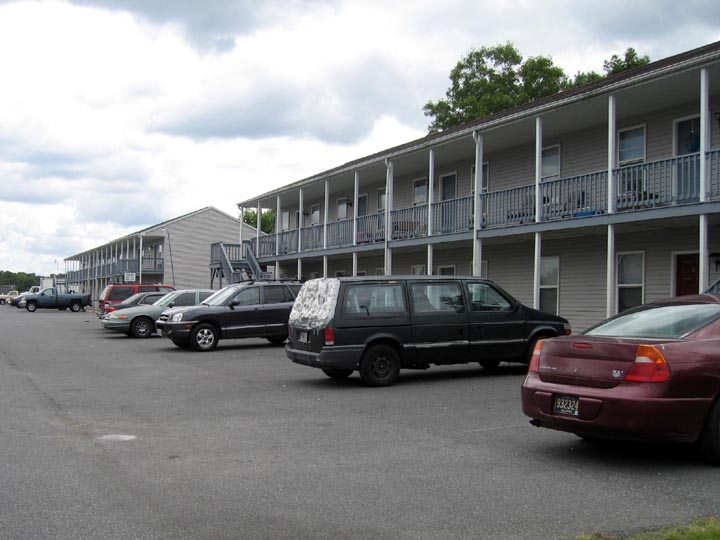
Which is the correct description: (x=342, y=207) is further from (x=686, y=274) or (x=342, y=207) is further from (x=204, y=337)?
(x=686, y=274)

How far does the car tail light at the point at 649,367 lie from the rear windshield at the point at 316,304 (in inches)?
247

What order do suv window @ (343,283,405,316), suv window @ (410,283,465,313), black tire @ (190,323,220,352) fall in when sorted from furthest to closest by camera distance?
black tire @ (190,323,220,352) < suv window @ (410,283,465,313) < suv window @ (343,283,405,316)

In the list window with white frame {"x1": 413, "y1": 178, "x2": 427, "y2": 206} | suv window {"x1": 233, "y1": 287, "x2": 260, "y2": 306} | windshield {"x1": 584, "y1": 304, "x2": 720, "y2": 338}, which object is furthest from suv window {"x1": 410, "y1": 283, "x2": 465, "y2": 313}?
window with white frame {"x1": 413, "y1": 178, "x2": 427, "y2": 206}

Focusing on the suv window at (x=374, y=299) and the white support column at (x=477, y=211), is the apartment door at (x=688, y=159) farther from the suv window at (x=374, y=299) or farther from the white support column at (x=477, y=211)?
the suv window at (x=374, y=299)

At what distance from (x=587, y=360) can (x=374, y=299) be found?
5.89 metres

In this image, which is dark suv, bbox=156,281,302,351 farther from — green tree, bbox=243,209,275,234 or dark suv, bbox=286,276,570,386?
green tree, bbox=243,209,275,234

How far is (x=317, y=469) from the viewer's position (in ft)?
22.0

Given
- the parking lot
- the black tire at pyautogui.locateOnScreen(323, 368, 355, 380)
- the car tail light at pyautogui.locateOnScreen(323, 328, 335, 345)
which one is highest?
the car tail light at pyautogui.locateOnScreen(323, 328, 335, 345)

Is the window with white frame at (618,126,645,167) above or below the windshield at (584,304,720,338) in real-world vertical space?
above

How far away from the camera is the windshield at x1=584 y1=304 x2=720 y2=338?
23.0 feet

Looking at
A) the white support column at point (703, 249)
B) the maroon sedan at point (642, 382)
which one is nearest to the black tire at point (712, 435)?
the maroon sedan at point (642, 382)

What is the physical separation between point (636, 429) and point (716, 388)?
2.65 feet

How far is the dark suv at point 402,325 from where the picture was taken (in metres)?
12.2

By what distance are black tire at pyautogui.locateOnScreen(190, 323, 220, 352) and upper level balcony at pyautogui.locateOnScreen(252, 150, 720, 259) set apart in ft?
22.7
